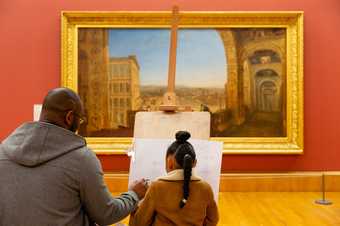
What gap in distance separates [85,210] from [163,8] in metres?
4.74

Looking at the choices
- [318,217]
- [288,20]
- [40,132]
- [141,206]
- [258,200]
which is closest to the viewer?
[40,132]

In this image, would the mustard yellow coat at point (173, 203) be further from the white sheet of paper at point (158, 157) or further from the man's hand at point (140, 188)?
the white sheet of paper at point (158, 157)

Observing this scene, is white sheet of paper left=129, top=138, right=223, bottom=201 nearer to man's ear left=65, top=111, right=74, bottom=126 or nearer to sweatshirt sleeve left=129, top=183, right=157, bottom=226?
sweatshirt sleeve left=129, top=183, right=157, bottom=226

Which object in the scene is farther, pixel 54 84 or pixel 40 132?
pixel 54 84

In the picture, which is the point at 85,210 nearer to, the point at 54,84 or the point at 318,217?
the point at 318,217

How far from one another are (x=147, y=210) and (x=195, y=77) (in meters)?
4.07

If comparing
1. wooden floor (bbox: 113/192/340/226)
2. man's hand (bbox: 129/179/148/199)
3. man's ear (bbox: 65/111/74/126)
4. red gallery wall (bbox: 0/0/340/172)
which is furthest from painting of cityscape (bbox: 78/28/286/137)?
man's ear (bbox: 65/111/74/126)

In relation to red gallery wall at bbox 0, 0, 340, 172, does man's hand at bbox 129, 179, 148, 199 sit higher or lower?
lower

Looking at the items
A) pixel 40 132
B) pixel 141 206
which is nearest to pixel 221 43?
pixel 141 206

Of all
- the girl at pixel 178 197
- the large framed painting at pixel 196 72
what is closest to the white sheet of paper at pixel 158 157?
the girl at pixel 178 197

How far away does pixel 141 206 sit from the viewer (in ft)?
8.02

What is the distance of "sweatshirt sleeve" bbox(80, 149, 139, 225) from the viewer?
1.97 meters

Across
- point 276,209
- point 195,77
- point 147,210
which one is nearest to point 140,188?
point 147,210

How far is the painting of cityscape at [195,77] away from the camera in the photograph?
6266 millimetres
